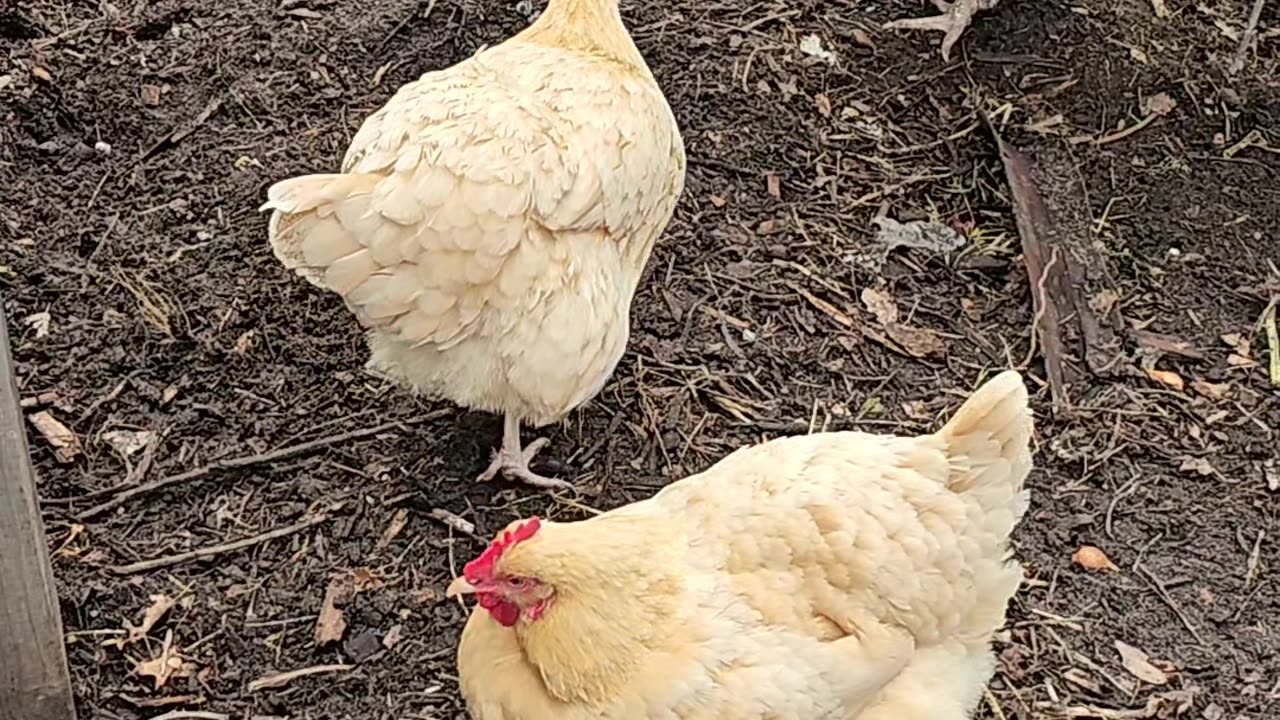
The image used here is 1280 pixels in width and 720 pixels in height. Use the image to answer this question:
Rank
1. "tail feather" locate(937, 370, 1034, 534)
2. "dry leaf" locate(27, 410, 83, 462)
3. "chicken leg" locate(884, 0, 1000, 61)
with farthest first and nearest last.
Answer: "chicken leg" locate(884, 0, 1000, 61), "dry leaf" locate(27, 410, 83, 462), "tail feather" locate(937, 370, 1034, 534)

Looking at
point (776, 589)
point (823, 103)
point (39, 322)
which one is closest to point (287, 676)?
point (776, 589)

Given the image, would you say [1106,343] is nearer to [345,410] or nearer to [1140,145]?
[1140,145]

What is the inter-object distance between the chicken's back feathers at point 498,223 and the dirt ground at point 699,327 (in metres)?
0.52

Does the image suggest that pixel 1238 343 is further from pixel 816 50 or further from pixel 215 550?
pixel 215 550

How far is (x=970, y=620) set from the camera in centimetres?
269

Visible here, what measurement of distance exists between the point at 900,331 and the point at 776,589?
1.69m

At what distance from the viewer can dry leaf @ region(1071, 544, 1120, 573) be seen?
3.47m

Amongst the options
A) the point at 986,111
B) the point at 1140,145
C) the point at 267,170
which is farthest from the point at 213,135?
the point at 1140,145

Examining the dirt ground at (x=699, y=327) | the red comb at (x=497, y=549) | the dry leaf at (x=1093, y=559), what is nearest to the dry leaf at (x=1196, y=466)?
the dirt ground at (x=699, y=327)

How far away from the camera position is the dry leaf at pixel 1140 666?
3232mm

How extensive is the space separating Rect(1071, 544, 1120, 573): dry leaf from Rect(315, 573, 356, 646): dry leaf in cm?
188

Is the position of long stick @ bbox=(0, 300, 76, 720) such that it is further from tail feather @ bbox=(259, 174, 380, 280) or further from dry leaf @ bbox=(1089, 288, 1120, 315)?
dry leaf @ bbox=(1089, 288, 1120, 315)

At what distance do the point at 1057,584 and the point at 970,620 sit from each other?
0.85 meters

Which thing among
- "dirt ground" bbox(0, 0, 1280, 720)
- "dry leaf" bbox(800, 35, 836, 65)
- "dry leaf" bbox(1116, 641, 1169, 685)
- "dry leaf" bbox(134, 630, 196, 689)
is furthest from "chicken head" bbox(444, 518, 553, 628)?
"dry leaf" bbox(800, 35, 836, 65)
